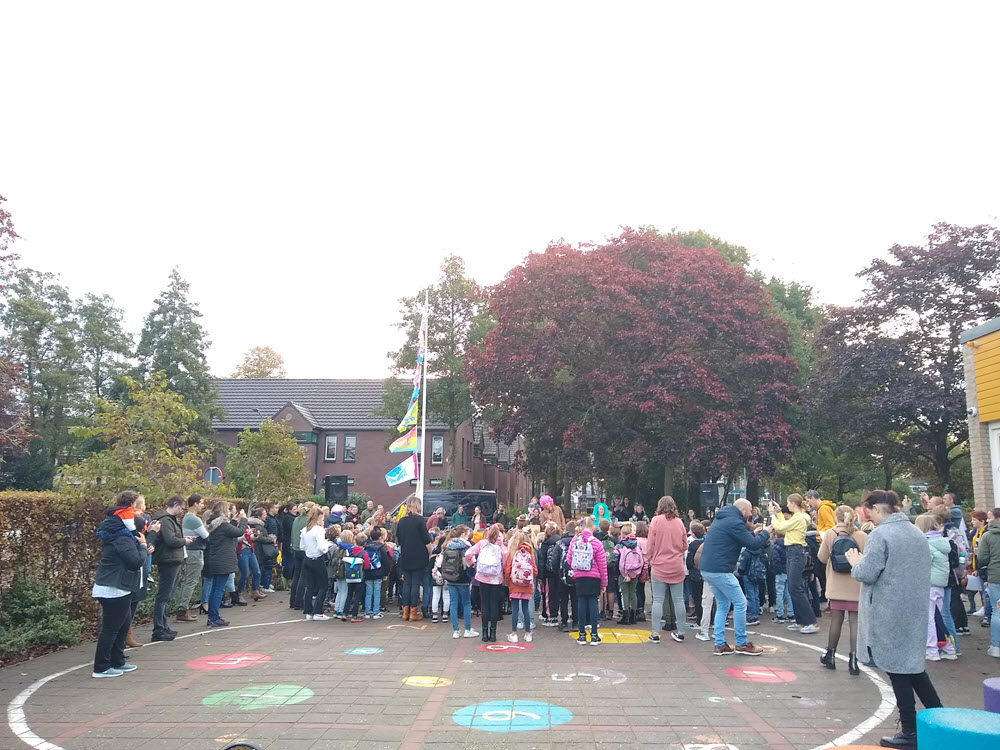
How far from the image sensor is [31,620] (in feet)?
29.3

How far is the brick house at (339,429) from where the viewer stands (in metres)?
45.0

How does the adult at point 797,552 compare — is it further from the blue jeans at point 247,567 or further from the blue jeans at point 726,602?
the blue jeans at point 247,567

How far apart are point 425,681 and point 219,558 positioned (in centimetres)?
500

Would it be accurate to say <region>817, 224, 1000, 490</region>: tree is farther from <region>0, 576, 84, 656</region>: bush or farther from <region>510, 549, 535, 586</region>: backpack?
<region>0, 576, 84, 656</region>: bush

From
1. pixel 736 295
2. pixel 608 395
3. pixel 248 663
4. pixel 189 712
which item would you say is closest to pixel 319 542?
pixel 248 663

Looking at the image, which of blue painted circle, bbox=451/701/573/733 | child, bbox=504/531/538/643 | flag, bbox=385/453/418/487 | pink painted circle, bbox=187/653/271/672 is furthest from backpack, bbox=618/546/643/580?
flag, bbox=385/453/418/487

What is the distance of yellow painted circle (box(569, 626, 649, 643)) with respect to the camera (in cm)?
994

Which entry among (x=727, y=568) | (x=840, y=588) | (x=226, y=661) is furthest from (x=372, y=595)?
(x=840, y=588)

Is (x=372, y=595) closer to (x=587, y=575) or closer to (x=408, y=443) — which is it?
(x=587, y=575)

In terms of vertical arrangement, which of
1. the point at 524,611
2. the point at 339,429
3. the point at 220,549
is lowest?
the point at 524,611

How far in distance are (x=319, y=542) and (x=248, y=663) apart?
326cm

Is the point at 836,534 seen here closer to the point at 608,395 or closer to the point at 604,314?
the point at 608,395

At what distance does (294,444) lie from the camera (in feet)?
89.6

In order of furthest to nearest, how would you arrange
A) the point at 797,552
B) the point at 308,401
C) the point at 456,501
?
the point at 308,401, the point at 456,501, the point at 797,552
